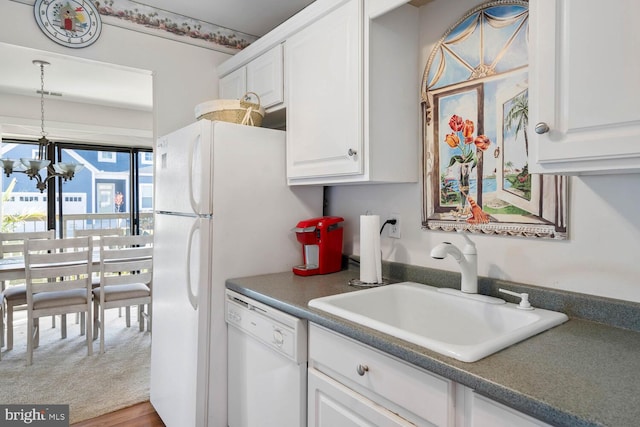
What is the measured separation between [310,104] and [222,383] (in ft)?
4.61

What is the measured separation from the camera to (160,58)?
252cm

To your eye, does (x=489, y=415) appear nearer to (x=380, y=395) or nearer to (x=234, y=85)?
(x=380, y=395)

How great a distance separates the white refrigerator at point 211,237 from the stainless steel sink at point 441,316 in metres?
0.64

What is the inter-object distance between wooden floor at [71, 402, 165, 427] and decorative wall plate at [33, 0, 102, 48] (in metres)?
2.16

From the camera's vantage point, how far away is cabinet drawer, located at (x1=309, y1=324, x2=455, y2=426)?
3.09 feet

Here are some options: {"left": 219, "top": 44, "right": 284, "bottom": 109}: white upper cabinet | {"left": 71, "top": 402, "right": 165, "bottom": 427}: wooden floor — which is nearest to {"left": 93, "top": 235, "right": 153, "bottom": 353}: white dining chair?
{"left": 71, "top": 402, "right": 165, "bottom": 427}: wooden floor

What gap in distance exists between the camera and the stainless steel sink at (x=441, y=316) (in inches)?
41.4

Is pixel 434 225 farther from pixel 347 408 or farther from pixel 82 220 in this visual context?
pixel 82 220

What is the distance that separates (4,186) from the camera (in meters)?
4.66

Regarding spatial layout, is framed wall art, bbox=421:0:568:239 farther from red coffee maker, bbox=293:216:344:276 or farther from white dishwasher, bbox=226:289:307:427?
white dishwasher, bbox=226:289:307:427

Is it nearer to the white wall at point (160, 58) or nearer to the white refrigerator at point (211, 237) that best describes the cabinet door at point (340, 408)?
the white refrigerator at point (211, 237)

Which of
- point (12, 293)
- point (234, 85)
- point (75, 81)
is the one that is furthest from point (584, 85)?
point (75, 81)

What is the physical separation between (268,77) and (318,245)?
998 millimetres

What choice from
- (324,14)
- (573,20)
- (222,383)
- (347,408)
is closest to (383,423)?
(347,408)
